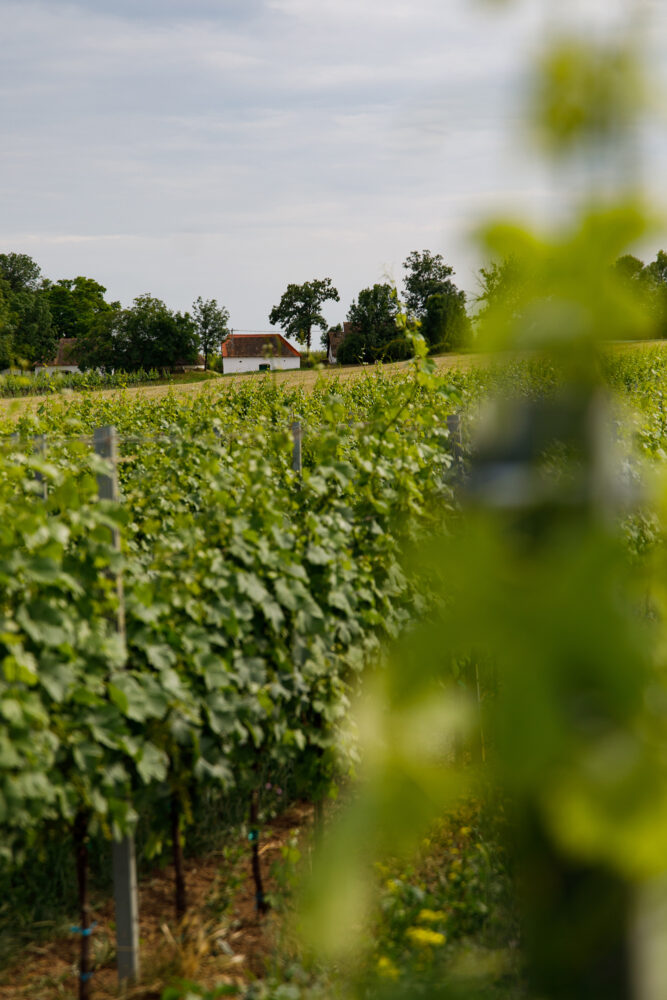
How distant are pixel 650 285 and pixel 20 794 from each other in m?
2.39

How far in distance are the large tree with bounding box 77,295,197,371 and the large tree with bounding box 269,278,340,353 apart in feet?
70.5

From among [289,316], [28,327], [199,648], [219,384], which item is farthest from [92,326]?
[199,648]

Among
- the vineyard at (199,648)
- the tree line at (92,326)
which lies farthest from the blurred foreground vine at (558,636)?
the tree line at (92,326)

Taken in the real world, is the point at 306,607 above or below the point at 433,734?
below

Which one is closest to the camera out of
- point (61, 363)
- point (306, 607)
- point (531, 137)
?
point (531, 137)

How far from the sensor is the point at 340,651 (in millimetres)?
3922

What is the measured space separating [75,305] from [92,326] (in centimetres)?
966

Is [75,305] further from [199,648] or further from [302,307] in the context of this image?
[199,648]

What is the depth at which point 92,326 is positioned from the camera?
7706 centimetres

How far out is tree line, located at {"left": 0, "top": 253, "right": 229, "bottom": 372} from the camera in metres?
60.8

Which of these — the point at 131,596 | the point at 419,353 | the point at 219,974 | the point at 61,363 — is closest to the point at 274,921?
the point at 219,974

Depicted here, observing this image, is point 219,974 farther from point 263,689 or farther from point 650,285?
point 650,285

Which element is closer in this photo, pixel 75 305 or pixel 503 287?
pixel 503 287

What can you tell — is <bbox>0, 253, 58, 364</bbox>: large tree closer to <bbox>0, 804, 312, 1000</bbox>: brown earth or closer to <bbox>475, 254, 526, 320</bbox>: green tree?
<bbox>0, 804, 312, 1000</bbox>: brown earth
